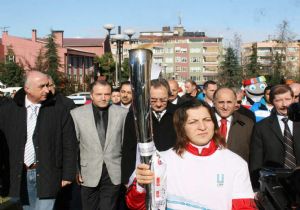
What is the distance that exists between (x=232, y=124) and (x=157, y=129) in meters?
1.04

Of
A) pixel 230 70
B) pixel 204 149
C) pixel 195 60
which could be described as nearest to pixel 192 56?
pixel 195 60

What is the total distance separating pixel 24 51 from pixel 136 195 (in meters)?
68.4

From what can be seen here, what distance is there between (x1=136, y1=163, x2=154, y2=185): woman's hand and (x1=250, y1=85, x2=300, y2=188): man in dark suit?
2.70m

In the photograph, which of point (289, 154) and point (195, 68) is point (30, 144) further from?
A: point (195, 68)

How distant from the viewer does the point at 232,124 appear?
19.2 feet

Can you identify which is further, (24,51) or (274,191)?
(24,51)

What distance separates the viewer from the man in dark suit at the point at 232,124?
18.9ft

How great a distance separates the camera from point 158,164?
2.91 meters

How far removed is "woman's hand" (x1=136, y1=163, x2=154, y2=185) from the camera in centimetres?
282

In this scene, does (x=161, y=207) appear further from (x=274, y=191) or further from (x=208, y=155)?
(x=274, y=191)

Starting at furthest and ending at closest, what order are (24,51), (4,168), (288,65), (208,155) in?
1. (24,51)
2. (288,65)
3. (4,168)
4. (208,155)

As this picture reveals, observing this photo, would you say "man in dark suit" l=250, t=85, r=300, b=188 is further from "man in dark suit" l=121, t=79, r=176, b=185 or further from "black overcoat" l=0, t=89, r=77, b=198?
"black overcoat" l=0, t=89, r=77, b=198

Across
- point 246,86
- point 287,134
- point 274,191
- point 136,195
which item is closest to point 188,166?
point 136,195

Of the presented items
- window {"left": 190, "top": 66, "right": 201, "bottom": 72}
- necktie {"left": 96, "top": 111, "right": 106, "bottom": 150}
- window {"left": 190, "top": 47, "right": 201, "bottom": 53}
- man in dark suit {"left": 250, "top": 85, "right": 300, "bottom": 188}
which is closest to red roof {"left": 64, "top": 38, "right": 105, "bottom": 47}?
window {"left": 190, "top": 47, "right": 201, "bottom": 53}
